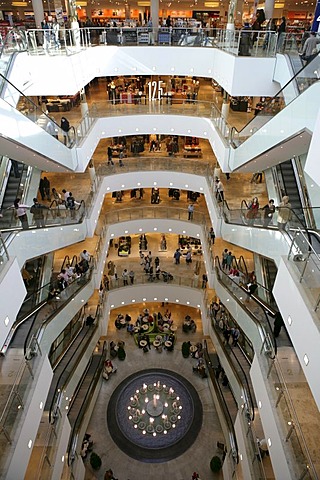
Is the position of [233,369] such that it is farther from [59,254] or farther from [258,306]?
[59,254]

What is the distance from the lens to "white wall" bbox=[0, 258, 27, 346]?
7.11m

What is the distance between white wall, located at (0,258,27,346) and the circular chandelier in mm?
9396

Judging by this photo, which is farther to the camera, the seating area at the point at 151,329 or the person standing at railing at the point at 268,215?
the seating area at the point at 151,329

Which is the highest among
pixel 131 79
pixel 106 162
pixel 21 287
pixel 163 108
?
pixel 131 79

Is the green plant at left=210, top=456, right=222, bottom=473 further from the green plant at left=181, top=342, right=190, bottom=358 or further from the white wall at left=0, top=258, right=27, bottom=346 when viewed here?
the white wall at left=0, top=258, right=27, bottom=346

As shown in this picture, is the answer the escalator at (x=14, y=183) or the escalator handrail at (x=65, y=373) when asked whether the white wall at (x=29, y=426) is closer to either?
the escalator handrail at (x=65, y=373)

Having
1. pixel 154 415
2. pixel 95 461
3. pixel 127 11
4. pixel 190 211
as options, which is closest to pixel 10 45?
pixel 190 211

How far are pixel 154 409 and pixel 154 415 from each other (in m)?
0.26

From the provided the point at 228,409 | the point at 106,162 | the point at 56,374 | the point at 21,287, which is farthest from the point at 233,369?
the point at 106,162

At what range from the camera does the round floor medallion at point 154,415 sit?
554 inches

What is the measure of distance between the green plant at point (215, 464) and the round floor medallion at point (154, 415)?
122 centimetres

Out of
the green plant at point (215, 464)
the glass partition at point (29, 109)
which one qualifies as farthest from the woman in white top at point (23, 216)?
the green plant at point (215, 464)

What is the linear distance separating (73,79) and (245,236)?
8.69m

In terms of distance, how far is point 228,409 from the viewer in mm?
14453
